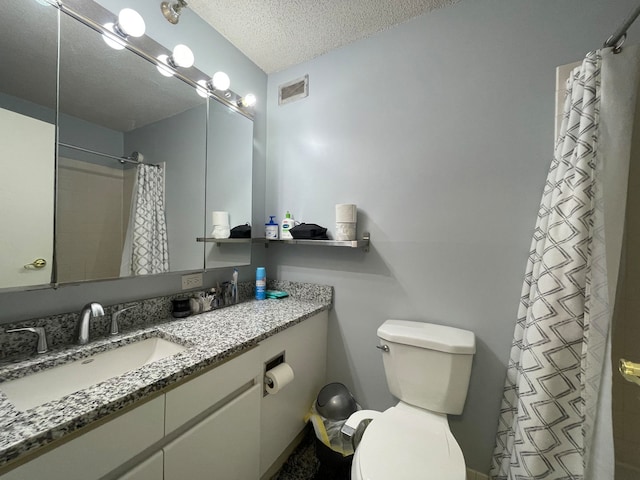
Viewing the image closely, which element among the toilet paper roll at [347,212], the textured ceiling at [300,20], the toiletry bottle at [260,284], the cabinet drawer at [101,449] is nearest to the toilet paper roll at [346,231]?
the toilet paper roll at [347,212]

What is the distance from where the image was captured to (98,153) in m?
0.99

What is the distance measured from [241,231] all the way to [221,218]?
6.1 inches

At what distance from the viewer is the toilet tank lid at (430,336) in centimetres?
106

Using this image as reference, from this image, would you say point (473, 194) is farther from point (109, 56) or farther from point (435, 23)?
point (109, 56)

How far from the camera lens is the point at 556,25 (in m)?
1.03

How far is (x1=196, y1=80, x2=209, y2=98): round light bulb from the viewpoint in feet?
→ 4.36

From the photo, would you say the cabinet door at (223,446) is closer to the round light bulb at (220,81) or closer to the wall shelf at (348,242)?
the wall shelf at (348,242)

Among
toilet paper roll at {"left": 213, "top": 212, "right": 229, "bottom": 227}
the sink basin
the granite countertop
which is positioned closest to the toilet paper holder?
the granite countertop

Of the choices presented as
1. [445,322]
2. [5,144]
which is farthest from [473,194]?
[5,144]

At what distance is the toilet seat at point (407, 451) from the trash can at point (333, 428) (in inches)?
13.1

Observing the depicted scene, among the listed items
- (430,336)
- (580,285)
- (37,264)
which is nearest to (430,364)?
(430,336)

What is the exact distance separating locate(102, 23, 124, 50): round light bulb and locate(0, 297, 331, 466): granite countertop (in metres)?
1.23

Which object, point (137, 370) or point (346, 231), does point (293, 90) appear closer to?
point (346, 231)

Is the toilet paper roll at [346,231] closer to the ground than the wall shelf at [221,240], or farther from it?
farther from it
